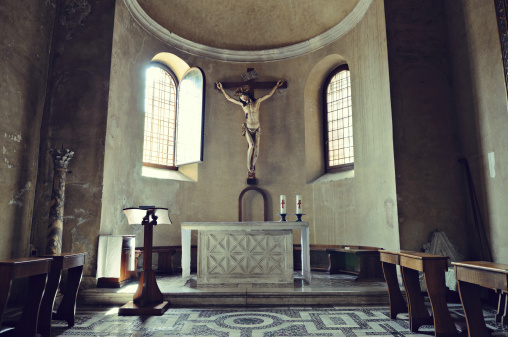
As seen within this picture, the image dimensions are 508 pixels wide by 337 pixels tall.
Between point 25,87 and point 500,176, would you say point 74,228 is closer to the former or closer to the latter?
point 25,87

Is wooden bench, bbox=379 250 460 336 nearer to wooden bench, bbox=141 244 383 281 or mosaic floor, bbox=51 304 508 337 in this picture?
mosaic floor, bbox=51 304 508 337

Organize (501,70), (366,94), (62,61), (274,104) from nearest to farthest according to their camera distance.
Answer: (501,70)
(62,61)
(366,94)
(274,104)

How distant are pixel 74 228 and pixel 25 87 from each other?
2.27m

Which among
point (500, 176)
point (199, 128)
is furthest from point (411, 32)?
point (199, 128)

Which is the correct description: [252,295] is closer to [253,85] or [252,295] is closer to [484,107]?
[484,107]

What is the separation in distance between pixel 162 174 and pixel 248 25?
420cm

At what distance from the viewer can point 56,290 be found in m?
4.29

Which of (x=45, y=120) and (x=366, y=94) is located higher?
(x=366, y=94)

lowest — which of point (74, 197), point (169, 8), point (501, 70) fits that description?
point (74, 197)

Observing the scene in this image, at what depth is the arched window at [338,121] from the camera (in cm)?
877

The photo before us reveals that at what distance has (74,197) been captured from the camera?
A: 245 inches

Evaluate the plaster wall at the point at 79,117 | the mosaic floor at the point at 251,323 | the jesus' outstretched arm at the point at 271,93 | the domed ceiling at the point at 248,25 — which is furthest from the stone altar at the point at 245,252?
the domed ceiling at the point at 248,25

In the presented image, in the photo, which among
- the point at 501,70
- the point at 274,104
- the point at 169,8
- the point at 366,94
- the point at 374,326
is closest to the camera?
the point at 374,326

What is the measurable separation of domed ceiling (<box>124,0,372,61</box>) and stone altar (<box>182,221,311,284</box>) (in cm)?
494
